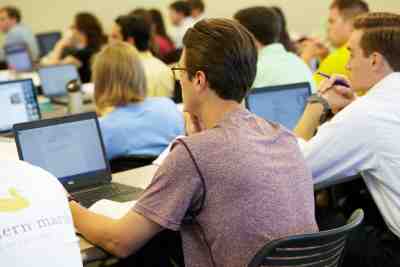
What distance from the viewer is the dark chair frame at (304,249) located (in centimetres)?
166

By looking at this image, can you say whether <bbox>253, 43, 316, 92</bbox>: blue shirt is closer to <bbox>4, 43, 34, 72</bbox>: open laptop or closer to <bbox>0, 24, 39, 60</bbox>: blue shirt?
<bbox>4, 43, 34, 72</bbox>: open laptop

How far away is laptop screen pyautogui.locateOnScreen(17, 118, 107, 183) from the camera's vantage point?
8.22 feet

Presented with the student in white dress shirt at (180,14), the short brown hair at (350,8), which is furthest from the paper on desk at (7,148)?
the student in white dress shirt at (180,14)

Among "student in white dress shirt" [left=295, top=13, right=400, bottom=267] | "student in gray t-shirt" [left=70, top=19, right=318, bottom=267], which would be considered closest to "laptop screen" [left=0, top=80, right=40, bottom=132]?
"student in white dress shirt" [left=295, top=13, right=400, bottom=267]

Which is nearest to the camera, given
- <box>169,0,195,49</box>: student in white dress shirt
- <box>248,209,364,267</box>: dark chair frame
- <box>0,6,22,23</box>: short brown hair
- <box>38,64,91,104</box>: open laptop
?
<box>248,209,364,267</box>: dark chair frame

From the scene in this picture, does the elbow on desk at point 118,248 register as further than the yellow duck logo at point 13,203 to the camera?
Yes

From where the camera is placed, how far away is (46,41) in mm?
8930

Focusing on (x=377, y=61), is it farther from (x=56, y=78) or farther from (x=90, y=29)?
(x=90, y=29)

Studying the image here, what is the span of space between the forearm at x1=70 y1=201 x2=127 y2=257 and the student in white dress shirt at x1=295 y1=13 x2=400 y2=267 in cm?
84

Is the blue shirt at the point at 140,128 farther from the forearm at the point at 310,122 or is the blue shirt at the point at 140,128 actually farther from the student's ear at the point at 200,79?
the student's ear at the point at 200,79

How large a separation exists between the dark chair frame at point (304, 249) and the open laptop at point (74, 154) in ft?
2.90

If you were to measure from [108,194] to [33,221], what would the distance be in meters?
1.22

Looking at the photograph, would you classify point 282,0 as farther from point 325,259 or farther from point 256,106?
point 325,259

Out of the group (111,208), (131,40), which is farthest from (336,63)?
(111,208)
